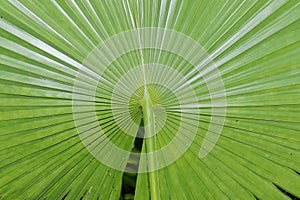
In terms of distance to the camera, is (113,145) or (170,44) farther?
(113,145)

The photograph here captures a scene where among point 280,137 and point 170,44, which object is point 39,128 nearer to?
point 170,44

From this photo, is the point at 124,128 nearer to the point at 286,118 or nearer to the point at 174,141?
the point at 174,141

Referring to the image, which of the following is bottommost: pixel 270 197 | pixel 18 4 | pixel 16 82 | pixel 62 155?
pixel 270 197

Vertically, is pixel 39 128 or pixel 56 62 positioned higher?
pixel 56 62

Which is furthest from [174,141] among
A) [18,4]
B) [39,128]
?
[18,4]

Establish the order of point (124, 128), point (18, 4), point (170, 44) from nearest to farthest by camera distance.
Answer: point (18, 4)
point (170, 44)
point (124, 128)

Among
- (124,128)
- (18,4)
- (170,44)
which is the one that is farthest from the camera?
(124,128)

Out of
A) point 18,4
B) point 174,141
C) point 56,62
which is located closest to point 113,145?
point 174,141
